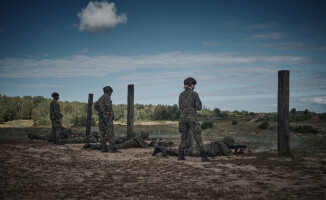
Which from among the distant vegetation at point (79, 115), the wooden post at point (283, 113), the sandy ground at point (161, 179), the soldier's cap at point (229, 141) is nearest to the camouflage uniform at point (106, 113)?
the sandy ground at point (161, 179)

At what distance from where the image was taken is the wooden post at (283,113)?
31.3 ft

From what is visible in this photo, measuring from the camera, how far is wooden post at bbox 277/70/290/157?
954 centimetres

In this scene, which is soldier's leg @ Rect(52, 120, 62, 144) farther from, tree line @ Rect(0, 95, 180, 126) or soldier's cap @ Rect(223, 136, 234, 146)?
tree line @ Rect(0, 95, 180, 126)

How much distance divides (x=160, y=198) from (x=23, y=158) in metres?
6.60

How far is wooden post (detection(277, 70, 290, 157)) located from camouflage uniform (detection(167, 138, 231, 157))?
1968mm

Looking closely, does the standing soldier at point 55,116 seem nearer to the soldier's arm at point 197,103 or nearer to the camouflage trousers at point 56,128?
the camouflage trousers at point 56,128

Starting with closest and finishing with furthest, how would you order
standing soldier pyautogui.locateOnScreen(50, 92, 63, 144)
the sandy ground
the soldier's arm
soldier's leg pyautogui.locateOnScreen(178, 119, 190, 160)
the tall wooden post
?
the sandy ground < the soldier's arm < soldier's leg pyautogui.locateOnScreen(178, 119, 190, 160) < standing soldier pyautogui.locateOnScreen(50, 92, 63, 144) < the tall wooden post

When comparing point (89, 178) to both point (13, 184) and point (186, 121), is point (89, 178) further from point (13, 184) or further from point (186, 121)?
point (186, 121)

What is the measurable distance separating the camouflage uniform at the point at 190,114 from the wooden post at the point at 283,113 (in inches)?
125

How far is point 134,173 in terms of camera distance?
6.85m

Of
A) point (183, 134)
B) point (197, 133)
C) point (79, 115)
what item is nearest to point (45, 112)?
point (79, 115)

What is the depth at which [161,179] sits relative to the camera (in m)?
A: 6.11

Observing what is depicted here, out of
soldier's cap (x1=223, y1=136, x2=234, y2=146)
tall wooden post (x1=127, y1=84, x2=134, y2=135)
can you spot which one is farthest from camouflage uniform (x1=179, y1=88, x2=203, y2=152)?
tall wooden post (x1=127, y1=84, x2=134, y2=135)

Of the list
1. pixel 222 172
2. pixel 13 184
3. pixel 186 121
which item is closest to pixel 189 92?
pixel 186 121
